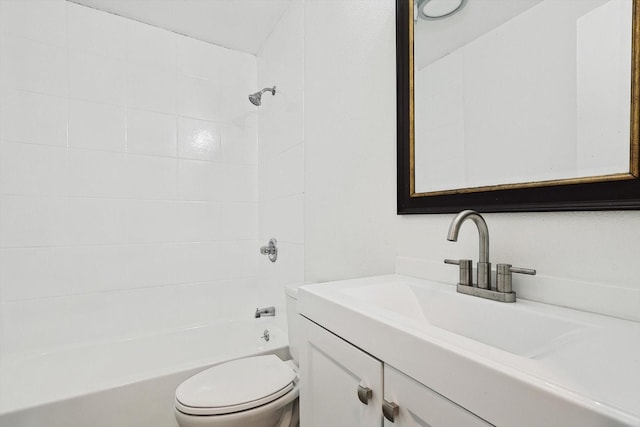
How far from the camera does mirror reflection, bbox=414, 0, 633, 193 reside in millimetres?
630

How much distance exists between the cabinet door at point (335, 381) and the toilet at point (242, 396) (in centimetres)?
32

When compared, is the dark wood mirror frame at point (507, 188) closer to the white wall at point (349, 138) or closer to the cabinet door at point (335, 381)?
the white wall at point (349, 138)

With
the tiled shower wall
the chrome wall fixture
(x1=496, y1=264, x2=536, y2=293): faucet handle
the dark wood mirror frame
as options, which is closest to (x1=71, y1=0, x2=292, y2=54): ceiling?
the tiled shower wall

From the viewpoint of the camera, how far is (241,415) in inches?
41.4

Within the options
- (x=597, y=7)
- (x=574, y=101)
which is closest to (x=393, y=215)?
(x=574, y=101)

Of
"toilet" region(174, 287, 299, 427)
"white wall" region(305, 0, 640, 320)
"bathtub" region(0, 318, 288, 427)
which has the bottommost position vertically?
"bathtub" region(0, 318, 288, 427)

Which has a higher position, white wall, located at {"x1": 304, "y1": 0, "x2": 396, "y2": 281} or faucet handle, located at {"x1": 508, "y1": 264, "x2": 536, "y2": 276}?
white wall, located at {"x1": 304, "y1": 0, "x2": 396, "y2": 281}

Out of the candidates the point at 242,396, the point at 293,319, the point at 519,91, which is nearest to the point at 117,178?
the point at 293,319

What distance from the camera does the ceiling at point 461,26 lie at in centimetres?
81

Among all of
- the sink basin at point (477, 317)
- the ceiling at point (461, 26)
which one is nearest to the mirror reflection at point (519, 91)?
the ceiling at point (461, 26)

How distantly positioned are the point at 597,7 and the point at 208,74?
6.78 ft

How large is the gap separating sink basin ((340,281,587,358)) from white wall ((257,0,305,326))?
2.83ft

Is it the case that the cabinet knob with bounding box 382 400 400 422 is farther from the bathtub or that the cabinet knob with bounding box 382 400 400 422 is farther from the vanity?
the bathtub

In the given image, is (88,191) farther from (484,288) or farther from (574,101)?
(574,101)
